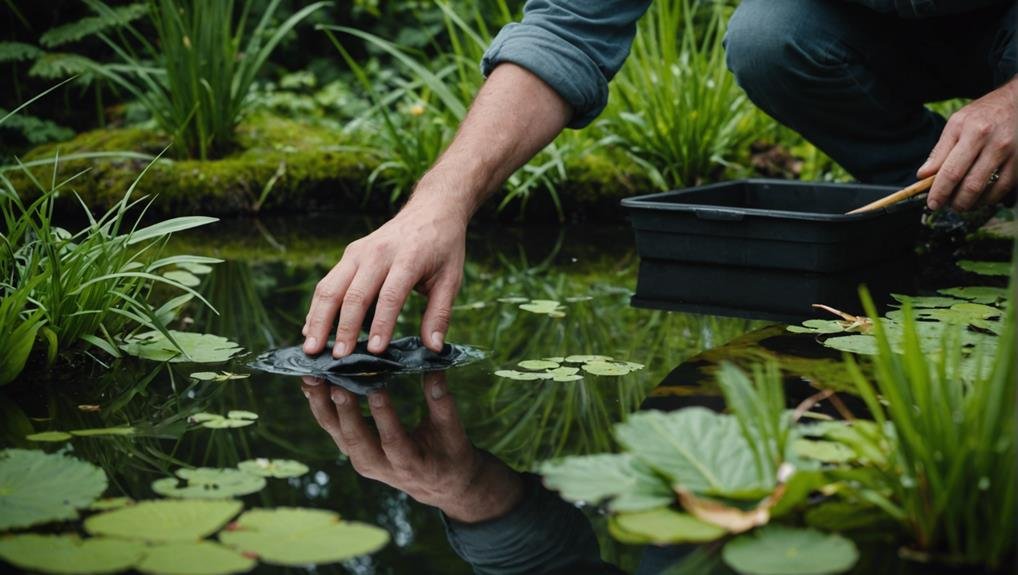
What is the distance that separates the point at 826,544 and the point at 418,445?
0.59 m

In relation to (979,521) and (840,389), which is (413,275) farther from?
(979,521)

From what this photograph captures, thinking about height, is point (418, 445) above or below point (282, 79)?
below

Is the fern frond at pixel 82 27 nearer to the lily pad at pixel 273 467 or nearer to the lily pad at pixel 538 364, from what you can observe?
the lily pad at pixel 538 364

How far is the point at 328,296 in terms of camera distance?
1592 millimetres

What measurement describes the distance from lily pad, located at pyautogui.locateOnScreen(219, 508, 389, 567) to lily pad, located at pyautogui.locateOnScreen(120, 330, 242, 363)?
0.68 meters

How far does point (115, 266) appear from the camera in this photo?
1736 mm

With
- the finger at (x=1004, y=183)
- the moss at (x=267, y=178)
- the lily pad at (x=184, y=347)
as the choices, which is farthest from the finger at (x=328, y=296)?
the moss at (x=267, y=178)

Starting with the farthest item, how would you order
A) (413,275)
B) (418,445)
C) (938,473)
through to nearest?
1. (413,275)
2. (418,445)
3. (938,473)

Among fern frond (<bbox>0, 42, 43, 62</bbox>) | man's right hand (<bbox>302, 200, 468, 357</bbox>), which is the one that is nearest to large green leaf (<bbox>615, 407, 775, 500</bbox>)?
man's right hand (<bbox>302, 200, 468, 357</bbox>)

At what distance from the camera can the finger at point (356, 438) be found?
4.46 feet

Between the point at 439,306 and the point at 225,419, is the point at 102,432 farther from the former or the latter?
the point at 439,306

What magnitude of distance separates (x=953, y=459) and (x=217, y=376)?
114 centimetres

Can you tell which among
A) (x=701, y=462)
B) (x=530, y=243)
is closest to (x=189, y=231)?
(x=530, y=243)

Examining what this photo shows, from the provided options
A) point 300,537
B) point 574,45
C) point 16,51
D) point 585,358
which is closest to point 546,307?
point 585,358
